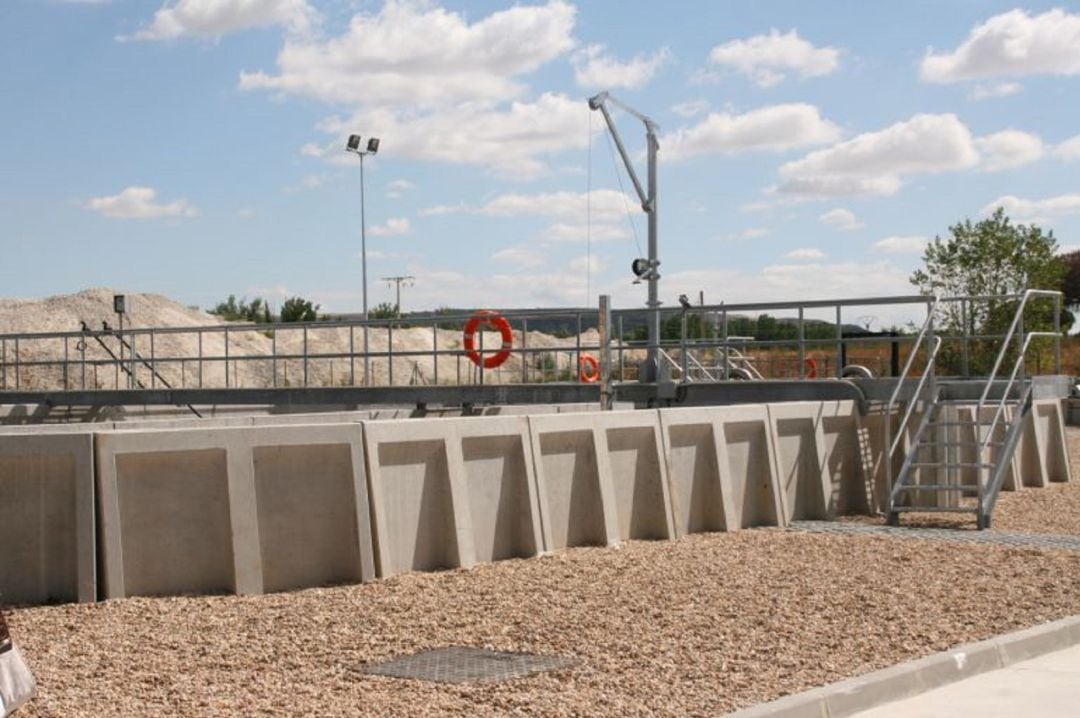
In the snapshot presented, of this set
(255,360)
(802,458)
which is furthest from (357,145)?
(802,458)

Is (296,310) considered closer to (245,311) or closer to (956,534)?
(245,311)

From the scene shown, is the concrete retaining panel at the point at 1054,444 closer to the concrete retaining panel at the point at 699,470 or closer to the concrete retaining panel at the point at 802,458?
the concrete retaining panel at the point at 802,458

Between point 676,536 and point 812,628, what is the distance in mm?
4907

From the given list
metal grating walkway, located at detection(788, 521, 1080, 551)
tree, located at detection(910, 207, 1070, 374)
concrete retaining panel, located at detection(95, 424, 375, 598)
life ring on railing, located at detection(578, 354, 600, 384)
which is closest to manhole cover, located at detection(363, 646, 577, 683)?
concrete retaining panel, located at detection(95, 424, 375, 598)

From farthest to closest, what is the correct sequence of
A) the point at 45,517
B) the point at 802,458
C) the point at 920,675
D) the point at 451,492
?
the point at 802,458 < the point at 451,492 < the point at 45,517 < the point at 920,675

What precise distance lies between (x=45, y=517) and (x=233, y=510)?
122 cm

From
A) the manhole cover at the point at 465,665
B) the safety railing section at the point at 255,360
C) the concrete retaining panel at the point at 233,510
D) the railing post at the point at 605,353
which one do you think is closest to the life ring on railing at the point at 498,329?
the safety railing section at the point at 255,360

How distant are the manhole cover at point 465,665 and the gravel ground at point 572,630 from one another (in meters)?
0.13

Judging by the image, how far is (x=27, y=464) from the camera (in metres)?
10.6

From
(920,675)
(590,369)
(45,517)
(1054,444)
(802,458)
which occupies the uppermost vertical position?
(590,369)

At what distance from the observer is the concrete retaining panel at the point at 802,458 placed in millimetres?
16516

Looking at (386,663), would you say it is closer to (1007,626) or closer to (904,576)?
(1007,626)

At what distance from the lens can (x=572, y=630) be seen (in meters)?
9.49

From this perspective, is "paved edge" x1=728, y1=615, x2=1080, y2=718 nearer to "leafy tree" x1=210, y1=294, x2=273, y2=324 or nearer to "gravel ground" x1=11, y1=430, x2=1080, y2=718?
"gravel ground" x1=11, y1=430, x2=1080, y2=718
